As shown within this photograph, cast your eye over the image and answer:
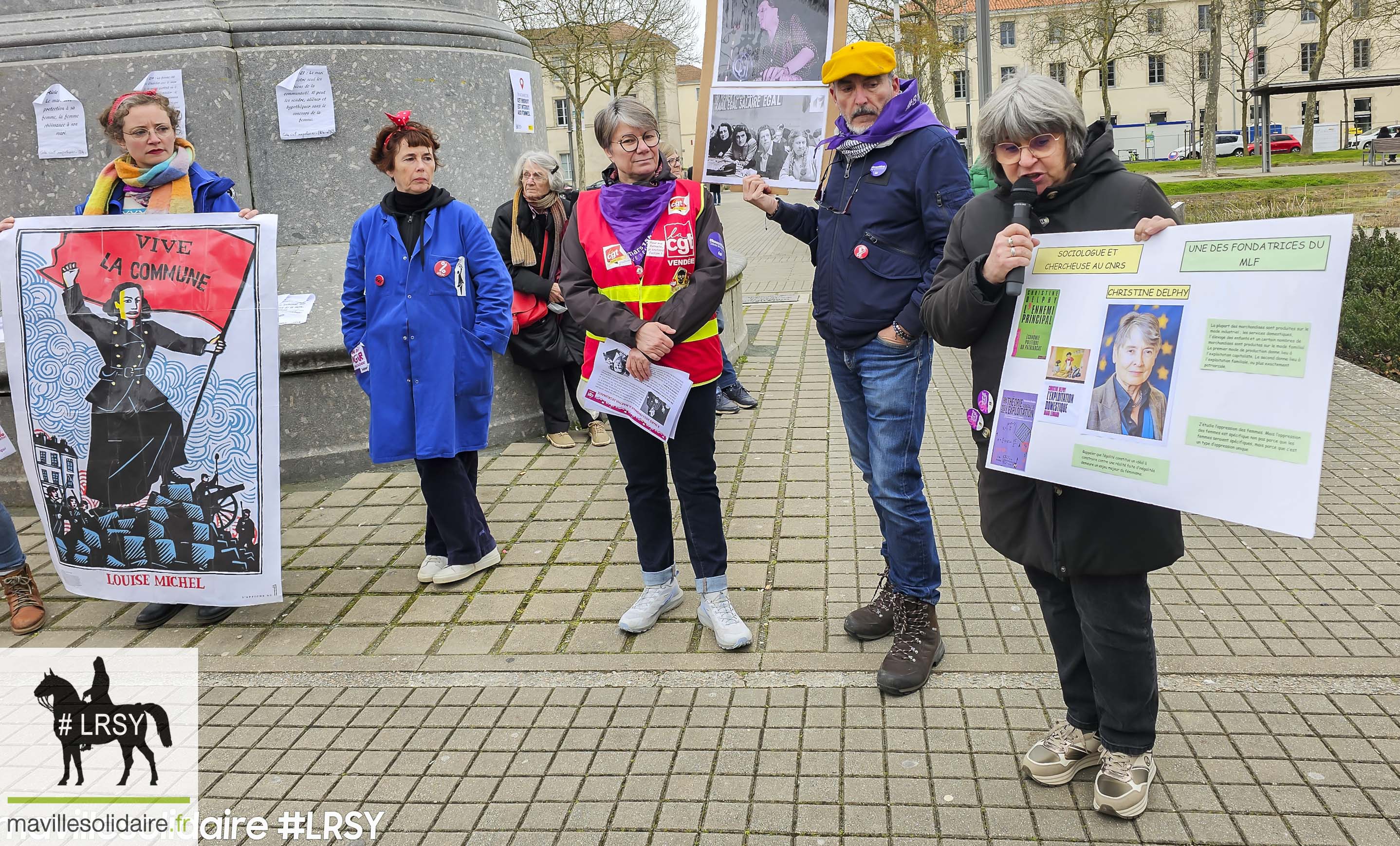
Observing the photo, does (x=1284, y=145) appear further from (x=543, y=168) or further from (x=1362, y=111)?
(x=543, y=168)

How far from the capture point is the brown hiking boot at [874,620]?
3.92 metres

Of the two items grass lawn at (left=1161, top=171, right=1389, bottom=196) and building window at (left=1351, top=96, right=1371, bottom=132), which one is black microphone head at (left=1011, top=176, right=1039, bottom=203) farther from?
building window at (left=1351, top=96, right=1371, bottom=132)

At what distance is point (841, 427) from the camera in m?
6.88

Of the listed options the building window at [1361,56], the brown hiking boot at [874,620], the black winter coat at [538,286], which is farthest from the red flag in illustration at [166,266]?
the building window at [1361,56]

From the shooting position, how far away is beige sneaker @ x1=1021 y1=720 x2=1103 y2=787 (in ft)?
9.68

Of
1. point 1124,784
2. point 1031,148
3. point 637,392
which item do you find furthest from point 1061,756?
point 637,392

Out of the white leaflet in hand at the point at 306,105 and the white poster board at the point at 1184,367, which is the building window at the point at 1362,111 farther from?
the white poster board at the point at 1184,367

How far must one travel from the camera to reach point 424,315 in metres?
4.38

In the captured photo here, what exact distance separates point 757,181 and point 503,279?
1.31 meters

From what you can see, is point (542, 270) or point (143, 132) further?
point (542, 270)

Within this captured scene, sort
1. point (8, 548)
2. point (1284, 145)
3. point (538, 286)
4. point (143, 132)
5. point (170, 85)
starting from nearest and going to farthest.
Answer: point (143, 132), point (8, 548), point (170, 85), point (538, 286), point (1284, 145)

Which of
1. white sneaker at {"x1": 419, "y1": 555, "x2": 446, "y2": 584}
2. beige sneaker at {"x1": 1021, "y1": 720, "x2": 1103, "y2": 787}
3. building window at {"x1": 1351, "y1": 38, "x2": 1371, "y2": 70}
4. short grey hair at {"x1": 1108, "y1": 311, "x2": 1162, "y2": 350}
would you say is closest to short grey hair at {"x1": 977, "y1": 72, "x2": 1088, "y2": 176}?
short grey hair at {"x1": 1108, "y1": 311, "x2": 1162, "y2": 350}

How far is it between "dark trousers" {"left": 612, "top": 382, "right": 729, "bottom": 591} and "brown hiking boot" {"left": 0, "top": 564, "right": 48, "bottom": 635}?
2517mm
